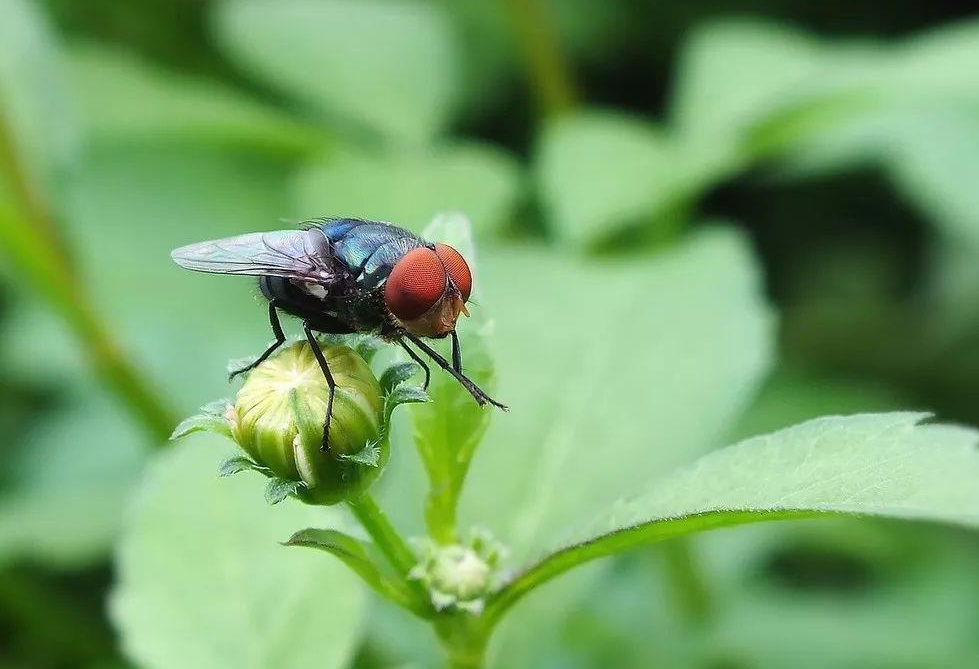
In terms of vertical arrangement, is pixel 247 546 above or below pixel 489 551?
below

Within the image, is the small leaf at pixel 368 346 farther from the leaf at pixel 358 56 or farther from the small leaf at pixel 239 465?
the leaf at pixel 358 56

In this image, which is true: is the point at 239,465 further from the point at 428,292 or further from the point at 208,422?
the point at 428,292

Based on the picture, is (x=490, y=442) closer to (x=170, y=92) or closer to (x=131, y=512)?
(x=131, y=512)

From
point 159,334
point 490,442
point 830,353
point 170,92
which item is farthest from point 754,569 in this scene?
point 170,92

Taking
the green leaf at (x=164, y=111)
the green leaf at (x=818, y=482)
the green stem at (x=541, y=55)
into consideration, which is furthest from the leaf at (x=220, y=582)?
the green stem at (x=541, y=55)

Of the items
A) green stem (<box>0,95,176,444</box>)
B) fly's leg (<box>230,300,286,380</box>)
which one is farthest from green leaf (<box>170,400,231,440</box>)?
green stem (<box>0,95,176,444</box>)
